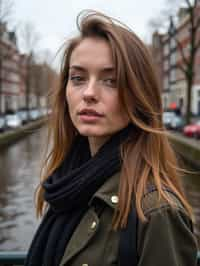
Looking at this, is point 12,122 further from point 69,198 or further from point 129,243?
point 129,243

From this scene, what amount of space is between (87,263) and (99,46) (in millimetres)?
717

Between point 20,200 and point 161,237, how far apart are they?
814 centimetres

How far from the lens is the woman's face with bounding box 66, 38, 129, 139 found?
4.32ft

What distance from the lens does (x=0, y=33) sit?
23406 mm

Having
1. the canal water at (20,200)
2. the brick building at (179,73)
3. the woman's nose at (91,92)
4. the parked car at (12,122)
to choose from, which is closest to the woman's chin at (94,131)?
the woman's nose at (91,92)

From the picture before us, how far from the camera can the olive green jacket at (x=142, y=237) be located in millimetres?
1101

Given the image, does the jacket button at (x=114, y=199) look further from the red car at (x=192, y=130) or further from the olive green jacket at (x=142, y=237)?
the red car at (x=192, y=130)

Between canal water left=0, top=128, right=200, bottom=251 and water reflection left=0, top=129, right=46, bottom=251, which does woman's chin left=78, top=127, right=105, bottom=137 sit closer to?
water reflection left=0, top=129, right=46, bottom=251

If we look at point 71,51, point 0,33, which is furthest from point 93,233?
point 0,33

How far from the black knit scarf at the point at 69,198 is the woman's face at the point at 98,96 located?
0.06 meters

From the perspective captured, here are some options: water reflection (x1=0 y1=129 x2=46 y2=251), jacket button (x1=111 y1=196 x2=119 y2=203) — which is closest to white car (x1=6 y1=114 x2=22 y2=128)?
water reflection (x1=0 y1=129 x2=46 y2=251)

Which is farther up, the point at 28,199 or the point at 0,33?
the point at 0,33

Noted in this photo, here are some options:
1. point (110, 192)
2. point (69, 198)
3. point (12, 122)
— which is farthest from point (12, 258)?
point (12, 122)

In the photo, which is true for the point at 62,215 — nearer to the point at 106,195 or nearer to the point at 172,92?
the point at 106,195
